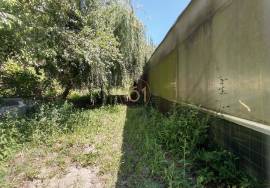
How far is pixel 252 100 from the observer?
6.95ft

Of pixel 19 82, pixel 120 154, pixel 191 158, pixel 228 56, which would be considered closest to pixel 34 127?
pixel 120 154

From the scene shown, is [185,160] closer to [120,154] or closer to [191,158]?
[191,158]

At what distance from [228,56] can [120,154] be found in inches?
81.7

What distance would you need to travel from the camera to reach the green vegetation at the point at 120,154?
8.35 ft

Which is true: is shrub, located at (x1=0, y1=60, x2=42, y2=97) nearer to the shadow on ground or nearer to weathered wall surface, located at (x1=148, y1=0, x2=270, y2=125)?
the shadow on ground

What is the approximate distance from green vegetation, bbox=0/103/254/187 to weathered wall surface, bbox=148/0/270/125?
1.35ft

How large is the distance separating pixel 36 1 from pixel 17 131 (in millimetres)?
2420

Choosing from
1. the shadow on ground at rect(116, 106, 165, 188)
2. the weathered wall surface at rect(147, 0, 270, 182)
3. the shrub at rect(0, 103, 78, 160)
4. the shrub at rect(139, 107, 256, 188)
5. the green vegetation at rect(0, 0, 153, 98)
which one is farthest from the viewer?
the green vegetation at rect(0, 0, 153, 98)

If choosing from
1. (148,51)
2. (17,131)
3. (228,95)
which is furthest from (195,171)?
(148,51)

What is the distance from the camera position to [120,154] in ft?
12.8

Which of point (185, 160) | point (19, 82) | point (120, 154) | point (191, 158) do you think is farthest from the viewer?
point (19, 82)

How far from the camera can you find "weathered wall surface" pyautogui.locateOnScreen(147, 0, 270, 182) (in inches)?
75.9

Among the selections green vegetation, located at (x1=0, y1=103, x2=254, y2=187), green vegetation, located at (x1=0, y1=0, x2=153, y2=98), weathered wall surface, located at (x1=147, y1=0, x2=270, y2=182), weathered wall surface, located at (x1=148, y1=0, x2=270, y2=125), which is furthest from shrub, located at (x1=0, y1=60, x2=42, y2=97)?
weathered wall surface, located at (x1=147, y1=0, x2=270, y2=182)

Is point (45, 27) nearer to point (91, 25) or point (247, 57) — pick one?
point (91, 25)
